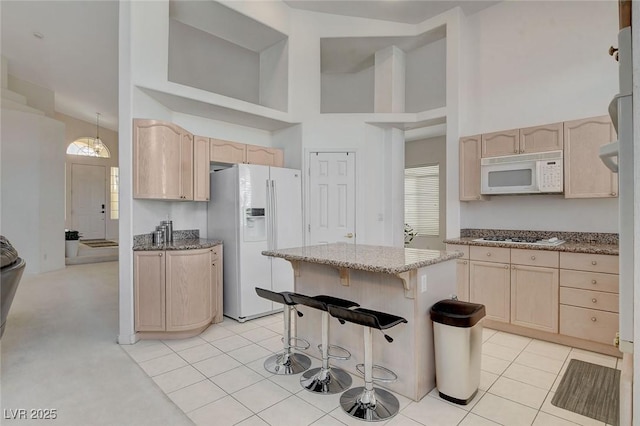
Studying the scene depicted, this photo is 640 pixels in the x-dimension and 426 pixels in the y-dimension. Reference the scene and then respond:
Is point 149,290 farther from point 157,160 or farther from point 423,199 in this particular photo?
point 423,199

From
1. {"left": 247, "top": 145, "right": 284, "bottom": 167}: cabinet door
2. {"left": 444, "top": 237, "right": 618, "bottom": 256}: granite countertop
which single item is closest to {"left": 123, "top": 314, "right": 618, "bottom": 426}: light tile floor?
{"left": 444, "top": 237, "right": 618, "bottom": 256}: granite countertop

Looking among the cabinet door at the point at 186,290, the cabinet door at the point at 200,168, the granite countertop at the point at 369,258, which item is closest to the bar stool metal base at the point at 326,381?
A: the granite countertop at the point at 369,258

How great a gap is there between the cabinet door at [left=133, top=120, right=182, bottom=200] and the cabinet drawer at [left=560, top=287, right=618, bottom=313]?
13.5ft

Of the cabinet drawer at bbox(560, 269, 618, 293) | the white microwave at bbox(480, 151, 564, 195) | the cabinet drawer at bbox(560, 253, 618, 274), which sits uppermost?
the white microwave at bbox(480, 151, 564, 195)

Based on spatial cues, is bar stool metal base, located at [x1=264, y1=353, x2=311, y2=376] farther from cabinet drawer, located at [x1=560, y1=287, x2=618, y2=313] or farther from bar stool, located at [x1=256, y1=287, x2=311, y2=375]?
cabinet drawer, located at [x1=560, y1=287, x2=618, y2=313]

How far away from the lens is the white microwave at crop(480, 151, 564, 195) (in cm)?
345

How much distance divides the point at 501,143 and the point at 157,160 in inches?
153

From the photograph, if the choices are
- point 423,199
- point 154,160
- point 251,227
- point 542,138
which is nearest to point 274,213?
point 251,227

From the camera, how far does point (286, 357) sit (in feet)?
9.09

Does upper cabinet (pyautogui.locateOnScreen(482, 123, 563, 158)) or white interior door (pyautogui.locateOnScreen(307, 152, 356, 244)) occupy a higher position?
upper cabinet (pyautogui.locateOnScreen(482, 123, 563, 158))

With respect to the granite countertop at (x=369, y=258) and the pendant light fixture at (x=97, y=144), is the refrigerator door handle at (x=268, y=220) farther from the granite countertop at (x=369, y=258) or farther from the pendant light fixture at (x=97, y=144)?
the pendant light fixture at (x=97, y=144)

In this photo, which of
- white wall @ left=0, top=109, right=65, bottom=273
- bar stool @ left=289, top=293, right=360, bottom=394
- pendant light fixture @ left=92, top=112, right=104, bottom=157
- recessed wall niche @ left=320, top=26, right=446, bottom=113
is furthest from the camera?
pendant light fixture @ left=92, top=112, right=104, bottom=157

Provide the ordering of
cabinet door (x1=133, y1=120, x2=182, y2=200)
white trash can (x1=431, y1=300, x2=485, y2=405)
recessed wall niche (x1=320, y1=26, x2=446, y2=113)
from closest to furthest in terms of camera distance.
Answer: white trash can (x1=431, y1=300, x2=485, y2=405) → cabinet door (x1=133, y1=120, x2=182, y2=200) → recessed wall niche (x1=320, y1=26, x2=446, y2=113)

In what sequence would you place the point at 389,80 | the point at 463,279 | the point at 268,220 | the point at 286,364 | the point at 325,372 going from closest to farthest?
the point at 325,372 → the point at 286,364 → the point at 463,279 → the point at 268,220 → the point at 389,80
